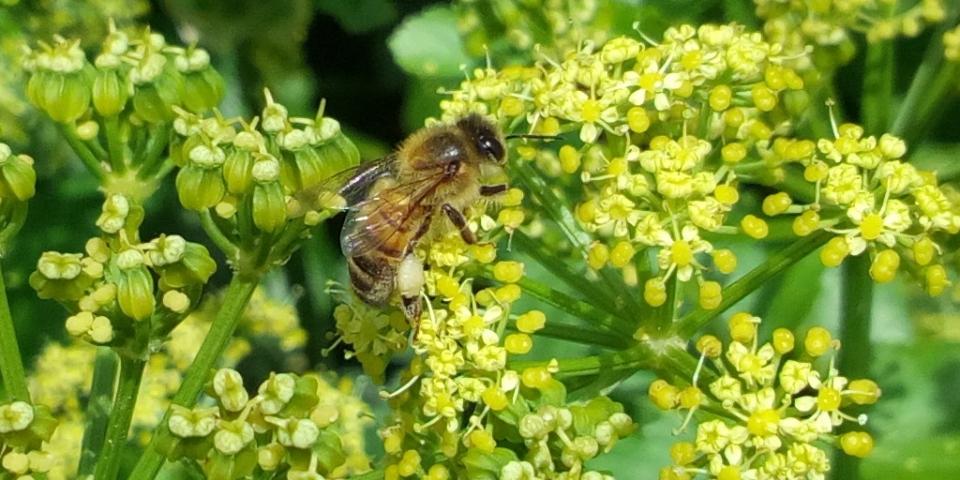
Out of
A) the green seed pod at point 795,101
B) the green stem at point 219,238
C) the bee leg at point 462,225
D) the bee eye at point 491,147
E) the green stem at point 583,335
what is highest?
the green seed pod at point 795,101

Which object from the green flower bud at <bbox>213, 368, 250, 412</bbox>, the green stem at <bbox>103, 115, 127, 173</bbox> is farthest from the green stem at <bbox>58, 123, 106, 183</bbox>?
the green flower bud at <bbox>213, 368, 250, 412</bbox>

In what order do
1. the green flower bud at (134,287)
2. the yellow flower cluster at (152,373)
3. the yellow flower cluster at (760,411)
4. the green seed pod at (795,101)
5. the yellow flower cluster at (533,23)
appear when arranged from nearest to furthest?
the yellow flower cluster at (760,411) < the green flower bud at (134,287) < the green seed pod at (795,101) < the yellow flower cluster at (533,23) < the yellow flower cluster at (152,373)

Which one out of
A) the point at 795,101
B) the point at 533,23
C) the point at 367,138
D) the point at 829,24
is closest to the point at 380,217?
the point at 795,101

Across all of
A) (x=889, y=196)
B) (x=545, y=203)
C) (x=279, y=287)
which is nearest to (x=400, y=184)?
(x=545, y=203)

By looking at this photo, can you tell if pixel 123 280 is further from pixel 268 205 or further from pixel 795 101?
pixel 795 101

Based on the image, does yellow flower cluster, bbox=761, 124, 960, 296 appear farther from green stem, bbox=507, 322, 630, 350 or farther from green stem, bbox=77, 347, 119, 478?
green stem, bbox=77, 347, 119, 478

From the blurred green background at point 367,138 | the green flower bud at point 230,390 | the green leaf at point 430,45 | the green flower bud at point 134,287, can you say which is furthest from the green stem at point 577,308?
the green leaf at point 430,45

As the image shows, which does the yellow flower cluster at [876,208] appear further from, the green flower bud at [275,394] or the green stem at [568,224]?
the green flower bud at [275,394]
